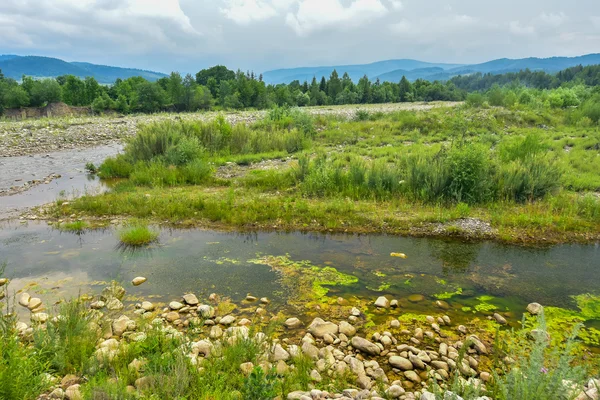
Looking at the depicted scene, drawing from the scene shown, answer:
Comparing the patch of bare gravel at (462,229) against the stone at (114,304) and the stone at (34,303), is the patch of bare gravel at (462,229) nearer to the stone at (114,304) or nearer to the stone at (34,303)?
the stone at (114,304)

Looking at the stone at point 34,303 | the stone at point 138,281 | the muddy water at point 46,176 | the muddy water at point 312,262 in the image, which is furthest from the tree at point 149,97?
the stone at point 34,303

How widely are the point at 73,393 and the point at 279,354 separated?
217 centimetres

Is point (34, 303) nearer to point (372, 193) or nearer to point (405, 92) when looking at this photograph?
point (372, 193)

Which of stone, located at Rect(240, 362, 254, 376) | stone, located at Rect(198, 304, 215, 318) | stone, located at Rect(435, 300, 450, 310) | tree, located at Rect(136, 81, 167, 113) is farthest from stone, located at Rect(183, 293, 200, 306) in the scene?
tree, located at Rect(136, 81, 167, 113)

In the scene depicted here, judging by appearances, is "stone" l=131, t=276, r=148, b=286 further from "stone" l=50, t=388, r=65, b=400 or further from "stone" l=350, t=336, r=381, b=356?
"stone" l=350, t=336, r=381, b=356

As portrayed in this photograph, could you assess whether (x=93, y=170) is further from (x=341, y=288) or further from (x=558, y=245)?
(x=558, y=245)

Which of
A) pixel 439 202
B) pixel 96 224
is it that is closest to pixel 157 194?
pixel 96 224

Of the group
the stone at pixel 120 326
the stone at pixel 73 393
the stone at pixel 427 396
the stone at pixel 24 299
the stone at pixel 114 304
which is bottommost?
the stone at pixel 114 304

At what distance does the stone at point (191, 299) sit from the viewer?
5883 millimetres

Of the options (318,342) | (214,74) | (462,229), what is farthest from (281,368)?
(214,74)

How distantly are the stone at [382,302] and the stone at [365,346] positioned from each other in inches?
45.6

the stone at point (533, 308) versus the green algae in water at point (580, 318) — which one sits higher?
the stone at point (533, 308)

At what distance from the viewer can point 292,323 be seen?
5.37 m

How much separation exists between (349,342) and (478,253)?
15.1 feet
